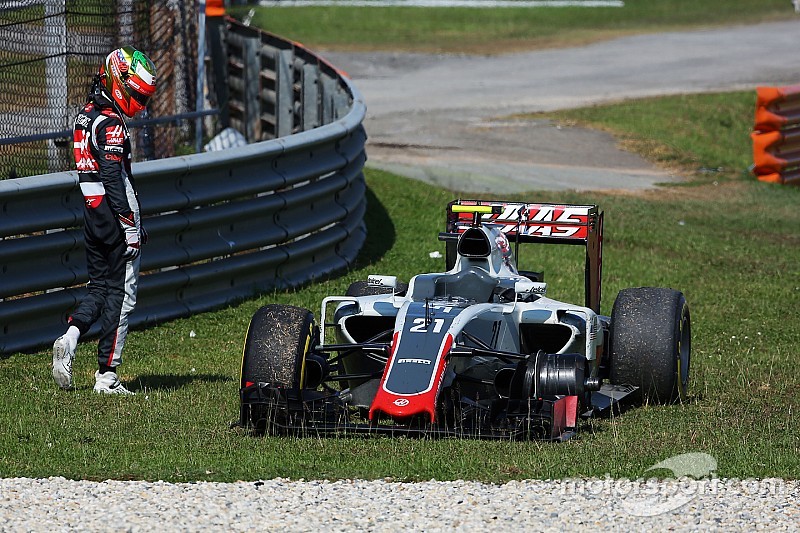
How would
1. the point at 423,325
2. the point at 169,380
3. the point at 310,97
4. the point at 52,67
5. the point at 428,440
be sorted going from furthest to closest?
the point at 310,97 → the point at 52,67 → the point at 169,380 → the point at 423,325 → the point at 428,440

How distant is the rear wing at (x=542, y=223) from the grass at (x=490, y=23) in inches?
931

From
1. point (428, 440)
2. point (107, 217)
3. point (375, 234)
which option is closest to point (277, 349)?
point (428, 440)

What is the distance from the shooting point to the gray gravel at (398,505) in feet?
19.5

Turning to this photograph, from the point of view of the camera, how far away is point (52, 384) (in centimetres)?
901

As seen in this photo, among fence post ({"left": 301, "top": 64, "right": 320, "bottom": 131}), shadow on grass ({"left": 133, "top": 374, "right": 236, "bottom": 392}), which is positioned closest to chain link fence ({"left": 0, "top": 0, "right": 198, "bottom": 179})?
shadow on grass ({"left": 133, "top": 374, "right": 236, "bottom": 392})

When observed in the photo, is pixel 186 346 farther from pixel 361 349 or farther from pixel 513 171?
pixel 513 171

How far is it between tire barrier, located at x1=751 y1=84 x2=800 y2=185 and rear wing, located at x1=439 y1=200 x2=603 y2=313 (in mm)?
11956

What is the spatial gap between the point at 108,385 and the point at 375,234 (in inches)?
257

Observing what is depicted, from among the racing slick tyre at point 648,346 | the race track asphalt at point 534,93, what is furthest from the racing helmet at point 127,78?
the race track asphalt at point 534,93

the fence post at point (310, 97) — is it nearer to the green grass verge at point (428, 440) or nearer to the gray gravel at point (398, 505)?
the green grass verge at point (428, 440)

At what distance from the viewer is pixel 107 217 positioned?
28.7 feet

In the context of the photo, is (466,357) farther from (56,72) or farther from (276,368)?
(56,72)

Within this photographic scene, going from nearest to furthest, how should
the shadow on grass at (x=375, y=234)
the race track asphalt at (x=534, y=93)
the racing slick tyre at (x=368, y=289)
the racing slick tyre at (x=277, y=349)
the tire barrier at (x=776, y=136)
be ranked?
the racing slick tyre at (x=277, y=349) → the racing slick tyre at (x=368, y=289) → the shadow on grass at (x=375, y=234) → the race track asphalt at (x=534, y=93) → the tire barrier at (x=776, y=136)

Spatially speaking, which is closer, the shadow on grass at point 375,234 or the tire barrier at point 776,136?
the shadow on grass at point 375,234
